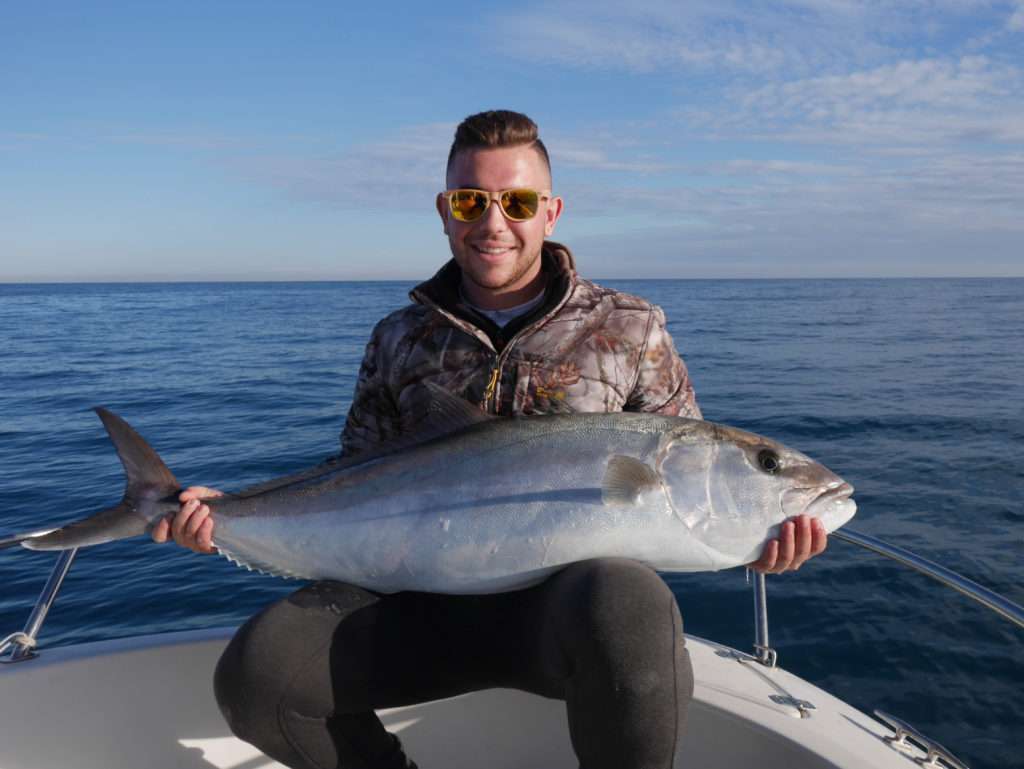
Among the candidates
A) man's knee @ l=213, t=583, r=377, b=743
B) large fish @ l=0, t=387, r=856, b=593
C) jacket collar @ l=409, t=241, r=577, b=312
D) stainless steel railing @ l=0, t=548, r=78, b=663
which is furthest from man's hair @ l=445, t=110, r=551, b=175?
stainless steel railing @ l=0, t=548, r=78, b=663

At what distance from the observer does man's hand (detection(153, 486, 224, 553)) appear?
2834mm

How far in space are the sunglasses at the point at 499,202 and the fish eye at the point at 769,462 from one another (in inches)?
47.3

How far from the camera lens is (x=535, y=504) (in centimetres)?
246

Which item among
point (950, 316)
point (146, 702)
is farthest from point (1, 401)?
point (950, 316)

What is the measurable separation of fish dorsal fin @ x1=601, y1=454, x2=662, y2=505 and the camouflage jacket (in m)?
0.53

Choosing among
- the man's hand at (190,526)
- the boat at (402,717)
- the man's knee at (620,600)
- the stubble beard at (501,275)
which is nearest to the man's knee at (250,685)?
the man's hand at (190,526)

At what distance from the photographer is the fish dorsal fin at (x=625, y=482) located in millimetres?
2434

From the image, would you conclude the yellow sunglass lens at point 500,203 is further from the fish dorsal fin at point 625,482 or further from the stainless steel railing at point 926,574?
the stainless steel railing at point 926,574

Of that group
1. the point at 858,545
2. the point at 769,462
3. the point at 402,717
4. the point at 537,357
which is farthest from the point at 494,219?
the point at 402,717

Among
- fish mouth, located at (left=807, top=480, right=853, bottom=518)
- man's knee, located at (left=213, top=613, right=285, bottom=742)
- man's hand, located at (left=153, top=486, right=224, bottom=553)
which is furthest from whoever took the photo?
man's hand, located at (left=153, top=486, right=224, bottom=553)

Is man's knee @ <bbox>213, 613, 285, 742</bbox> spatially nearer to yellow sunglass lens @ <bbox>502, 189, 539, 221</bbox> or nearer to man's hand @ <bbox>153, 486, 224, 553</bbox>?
man's hand @ <bbox>153, 486, 224, 553</bbox>

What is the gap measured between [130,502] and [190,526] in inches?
8.6

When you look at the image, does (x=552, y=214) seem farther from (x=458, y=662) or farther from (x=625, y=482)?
(x=458, y=662)

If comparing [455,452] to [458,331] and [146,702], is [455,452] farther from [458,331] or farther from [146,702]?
[146,702]
